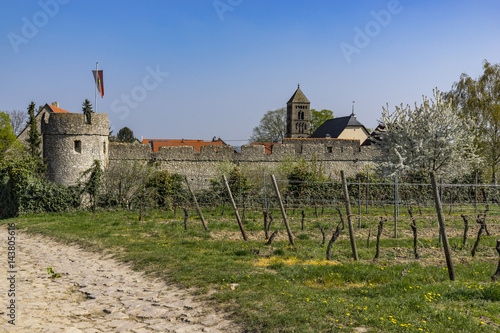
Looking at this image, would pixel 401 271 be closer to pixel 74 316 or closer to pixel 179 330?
pixel 179 330

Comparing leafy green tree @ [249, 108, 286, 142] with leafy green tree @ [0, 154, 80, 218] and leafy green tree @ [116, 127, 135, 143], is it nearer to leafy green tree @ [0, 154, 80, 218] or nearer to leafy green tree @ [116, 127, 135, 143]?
leafy green tree @ [116, 127, 135, 143]

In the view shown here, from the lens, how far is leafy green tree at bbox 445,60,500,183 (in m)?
30.9

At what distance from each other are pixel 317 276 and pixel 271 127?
52047 mm

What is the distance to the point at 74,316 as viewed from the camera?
6.33 m

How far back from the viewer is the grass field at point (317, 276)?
5.58 meters

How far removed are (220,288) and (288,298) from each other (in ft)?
4.30

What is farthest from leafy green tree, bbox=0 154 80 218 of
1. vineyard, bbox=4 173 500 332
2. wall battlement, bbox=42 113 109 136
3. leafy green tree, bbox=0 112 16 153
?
leafy green tree, bbox=0 112 16 153

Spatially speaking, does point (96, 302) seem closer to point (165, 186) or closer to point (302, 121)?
point (165, 186)

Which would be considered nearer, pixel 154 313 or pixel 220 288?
pixel 154 313

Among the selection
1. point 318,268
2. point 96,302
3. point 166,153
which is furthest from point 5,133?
point 318,268

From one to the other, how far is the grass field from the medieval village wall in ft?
39.8

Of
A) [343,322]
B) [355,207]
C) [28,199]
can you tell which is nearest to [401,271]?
[343,322]

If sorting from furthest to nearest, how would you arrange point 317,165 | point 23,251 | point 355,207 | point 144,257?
point 317,165
point 355,207
point 23,251
point 144,257

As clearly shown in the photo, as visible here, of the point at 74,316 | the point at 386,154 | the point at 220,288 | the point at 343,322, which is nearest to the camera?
the point at 343,322
